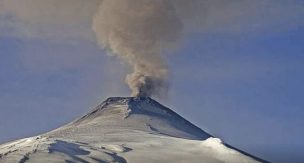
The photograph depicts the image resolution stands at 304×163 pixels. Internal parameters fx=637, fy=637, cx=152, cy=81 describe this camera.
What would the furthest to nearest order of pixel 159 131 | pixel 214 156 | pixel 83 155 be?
pixel 159 131
pixel 214 156
pixel 83 155

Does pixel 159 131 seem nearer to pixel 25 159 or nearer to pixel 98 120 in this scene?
pixel 98 120

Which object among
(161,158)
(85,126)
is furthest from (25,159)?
(85,126)

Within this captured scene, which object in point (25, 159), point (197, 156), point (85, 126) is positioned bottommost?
point (25, 159)

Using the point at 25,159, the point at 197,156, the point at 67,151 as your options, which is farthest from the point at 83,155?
the point at 197,156

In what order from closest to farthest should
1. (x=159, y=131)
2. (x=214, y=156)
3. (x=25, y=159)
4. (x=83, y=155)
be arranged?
(x=25, y=159)
(x=83, y=155)
(x=214, y=156)
(x=159, y=131)

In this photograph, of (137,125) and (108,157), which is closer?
(108,157)

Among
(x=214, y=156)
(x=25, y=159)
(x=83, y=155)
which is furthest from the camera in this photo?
(x=214, y=156)

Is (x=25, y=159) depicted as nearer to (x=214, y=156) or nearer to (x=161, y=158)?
(x=161, y=158)

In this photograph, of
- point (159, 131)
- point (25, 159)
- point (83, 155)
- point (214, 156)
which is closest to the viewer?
point (25, 159)

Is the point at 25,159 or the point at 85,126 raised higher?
the point at 85,126
